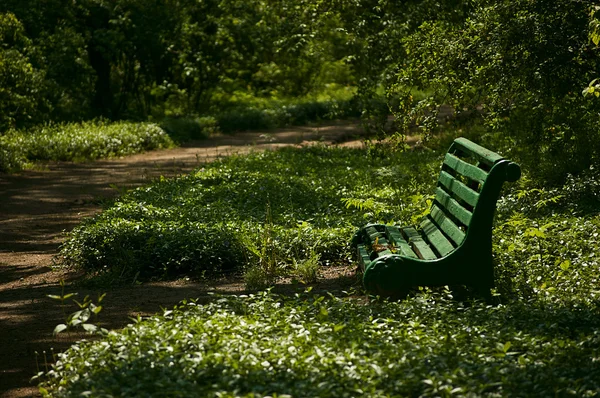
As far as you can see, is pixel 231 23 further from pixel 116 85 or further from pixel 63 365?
pixel 63 365

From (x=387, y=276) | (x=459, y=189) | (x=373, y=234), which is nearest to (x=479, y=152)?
(x=459, y=189)

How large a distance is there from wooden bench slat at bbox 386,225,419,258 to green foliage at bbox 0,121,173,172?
10894 mm

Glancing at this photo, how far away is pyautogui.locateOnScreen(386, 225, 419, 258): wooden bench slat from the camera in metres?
6.37

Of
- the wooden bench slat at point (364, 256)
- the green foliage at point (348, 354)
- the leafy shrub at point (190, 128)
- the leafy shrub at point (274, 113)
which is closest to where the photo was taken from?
the green foliage at point (348, 354)

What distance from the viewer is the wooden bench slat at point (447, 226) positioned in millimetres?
5898

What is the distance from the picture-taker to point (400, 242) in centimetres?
674

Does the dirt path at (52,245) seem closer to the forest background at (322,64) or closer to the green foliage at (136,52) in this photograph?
the forest background at (322,64)

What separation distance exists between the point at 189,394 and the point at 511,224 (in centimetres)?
450

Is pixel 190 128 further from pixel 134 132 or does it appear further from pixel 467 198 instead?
pixel 467 198

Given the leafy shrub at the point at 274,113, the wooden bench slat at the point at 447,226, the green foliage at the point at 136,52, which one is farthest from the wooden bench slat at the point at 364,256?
the leafy shrub at the point at 274,113

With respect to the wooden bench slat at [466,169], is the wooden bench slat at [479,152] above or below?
above

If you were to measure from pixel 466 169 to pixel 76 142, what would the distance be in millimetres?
13827

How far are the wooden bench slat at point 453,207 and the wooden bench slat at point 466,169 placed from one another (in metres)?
0.22

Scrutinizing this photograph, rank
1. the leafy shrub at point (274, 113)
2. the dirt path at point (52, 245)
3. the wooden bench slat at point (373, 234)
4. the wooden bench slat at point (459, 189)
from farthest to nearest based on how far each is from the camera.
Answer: the leafy shrub at point (274, 113), the wooden bench slat at point (373, 234), the dirt path at point (52, 245), the wooden bench slat at point (459, 189)
